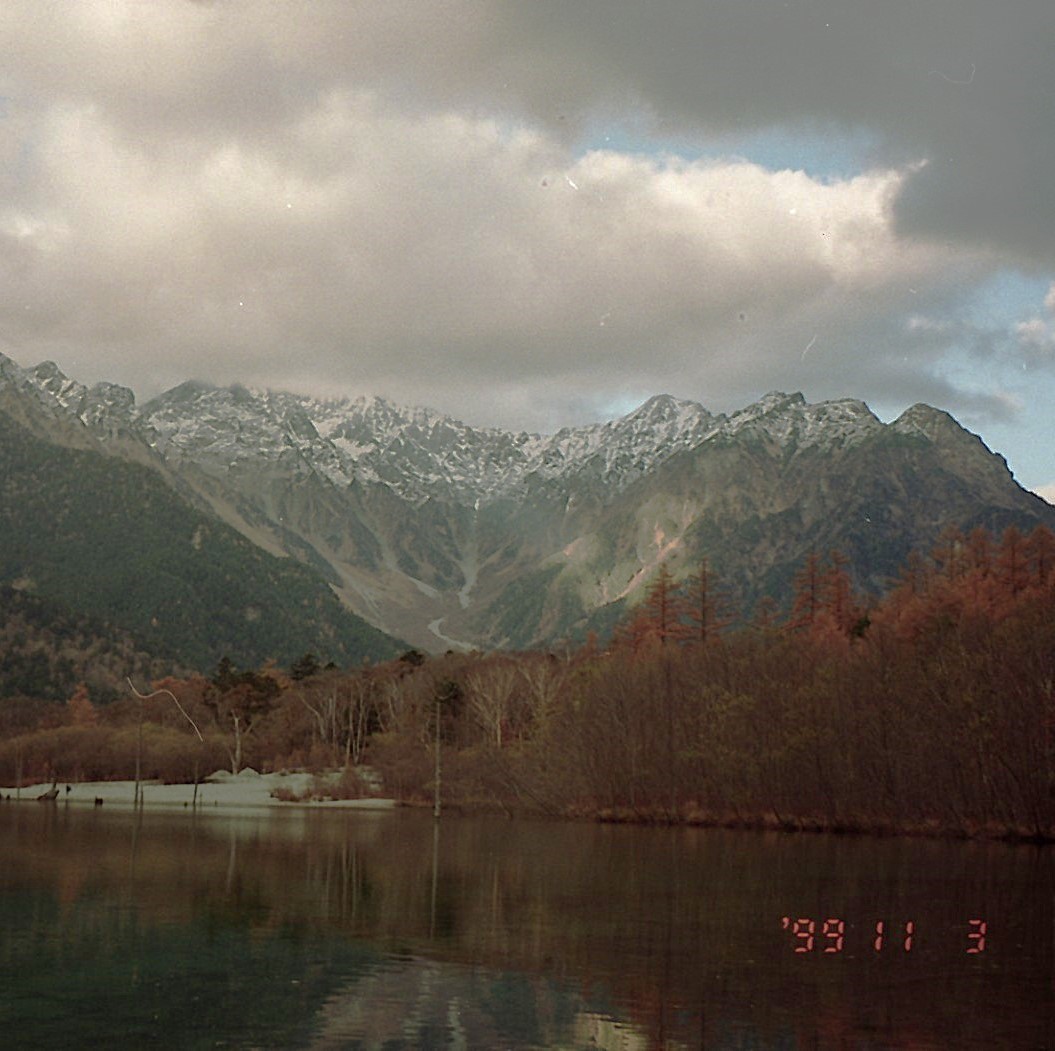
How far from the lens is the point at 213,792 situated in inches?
6781

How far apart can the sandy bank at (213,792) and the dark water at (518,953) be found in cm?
9629

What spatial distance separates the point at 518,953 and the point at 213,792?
5851 inches

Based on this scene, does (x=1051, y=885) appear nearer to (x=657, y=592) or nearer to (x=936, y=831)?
(x=936, y=831)

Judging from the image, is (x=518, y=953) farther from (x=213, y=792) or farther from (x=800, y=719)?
(x=213, y=792)

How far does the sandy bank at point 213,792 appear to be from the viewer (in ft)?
511

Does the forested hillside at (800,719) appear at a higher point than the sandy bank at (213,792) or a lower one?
higher

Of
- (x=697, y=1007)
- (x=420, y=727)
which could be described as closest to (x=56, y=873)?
(x=697, y=1007)
